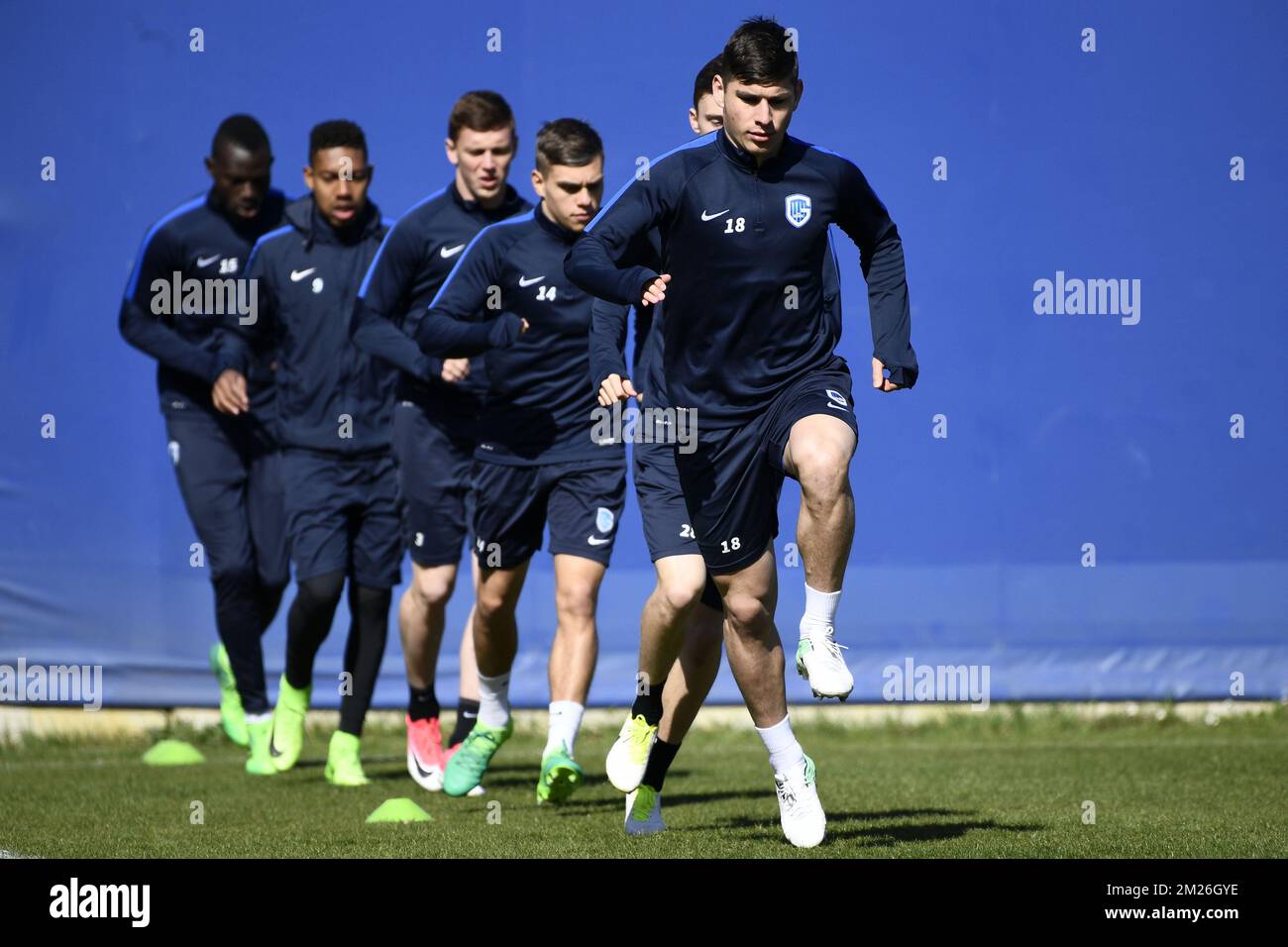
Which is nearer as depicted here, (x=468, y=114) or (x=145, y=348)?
(x=468, y=114)

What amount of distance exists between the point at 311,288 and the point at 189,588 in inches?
92.3

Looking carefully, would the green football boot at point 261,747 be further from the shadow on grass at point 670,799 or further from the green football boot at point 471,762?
the shadow on grass at point 670,799

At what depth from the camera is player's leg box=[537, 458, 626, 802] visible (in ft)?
21.7

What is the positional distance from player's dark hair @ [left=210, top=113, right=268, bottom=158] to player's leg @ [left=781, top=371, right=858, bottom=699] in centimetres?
495

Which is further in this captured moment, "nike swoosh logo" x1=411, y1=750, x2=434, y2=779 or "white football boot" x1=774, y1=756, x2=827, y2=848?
"nike swoosh logo" x1=411, y1=750, x2=434, y2=779

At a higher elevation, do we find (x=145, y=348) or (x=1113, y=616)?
(x=145, y=348)

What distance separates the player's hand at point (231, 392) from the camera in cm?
820

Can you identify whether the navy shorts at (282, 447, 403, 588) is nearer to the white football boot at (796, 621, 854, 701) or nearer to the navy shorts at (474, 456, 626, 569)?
the navy shorts at (474, 456, 626, 569)

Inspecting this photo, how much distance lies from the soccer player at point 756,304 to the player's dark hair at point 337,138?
318 cm

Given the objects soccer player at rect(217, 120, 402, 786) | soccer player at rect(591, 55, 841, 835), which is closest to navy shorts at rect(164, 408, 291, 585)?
soccer player at rect(217, 120, 402, 786)
